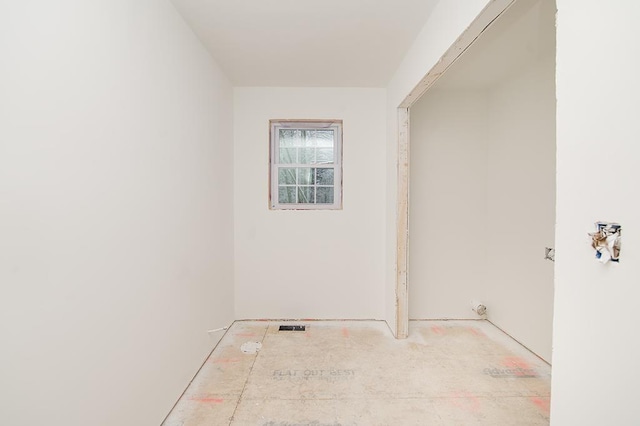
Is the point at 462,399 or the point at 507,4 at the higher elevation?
the point at 507,4

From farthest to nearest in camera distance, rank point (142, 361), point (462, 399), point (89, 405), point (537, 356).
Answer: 1. point (537, 356)
2. point (462, 399)
3. point (142, 361)
4. point (89, 405)

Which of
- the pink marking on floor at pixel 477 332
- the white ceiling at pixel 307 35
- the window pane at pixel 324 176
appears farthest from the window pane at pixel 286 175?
the pink marking on floor at pixel 477 332

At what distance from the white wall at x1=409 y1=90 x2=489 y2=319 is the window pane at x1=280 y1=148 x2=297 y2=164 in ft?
4.45

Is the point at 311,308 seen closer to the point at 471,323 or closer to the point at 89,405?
the point at 471,323

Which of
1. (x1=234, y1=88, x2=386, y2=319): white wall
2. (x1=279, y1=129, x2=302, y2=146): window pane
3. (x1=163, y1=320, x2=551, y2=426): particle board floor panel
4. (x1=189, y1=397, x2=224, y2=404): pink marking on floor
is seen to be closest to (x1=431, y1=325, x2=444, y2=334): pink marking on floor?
(x1=163, y1=320, x2=551, y2=426): particle board floor panel

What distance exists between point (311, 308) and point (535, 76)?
316 cm

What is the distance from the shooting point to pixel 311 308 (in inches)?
138

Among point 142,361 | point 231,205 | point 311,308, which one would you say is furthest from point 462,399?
point 231,205

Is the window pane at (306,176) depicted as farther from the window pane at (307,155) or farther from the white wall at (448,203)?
the white wall at (448,203)

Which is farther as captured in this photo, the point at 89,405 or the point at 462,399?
the point at 462,399

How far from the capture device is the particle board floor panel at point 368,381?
75.6 inches

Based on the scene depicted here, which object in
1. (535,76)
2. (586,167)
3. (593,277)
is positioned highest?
(535,76)

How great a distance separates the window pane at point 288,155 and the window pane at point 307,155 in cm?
8

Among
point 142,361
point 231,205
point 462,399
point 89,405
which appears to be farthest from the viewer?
point 231,205
